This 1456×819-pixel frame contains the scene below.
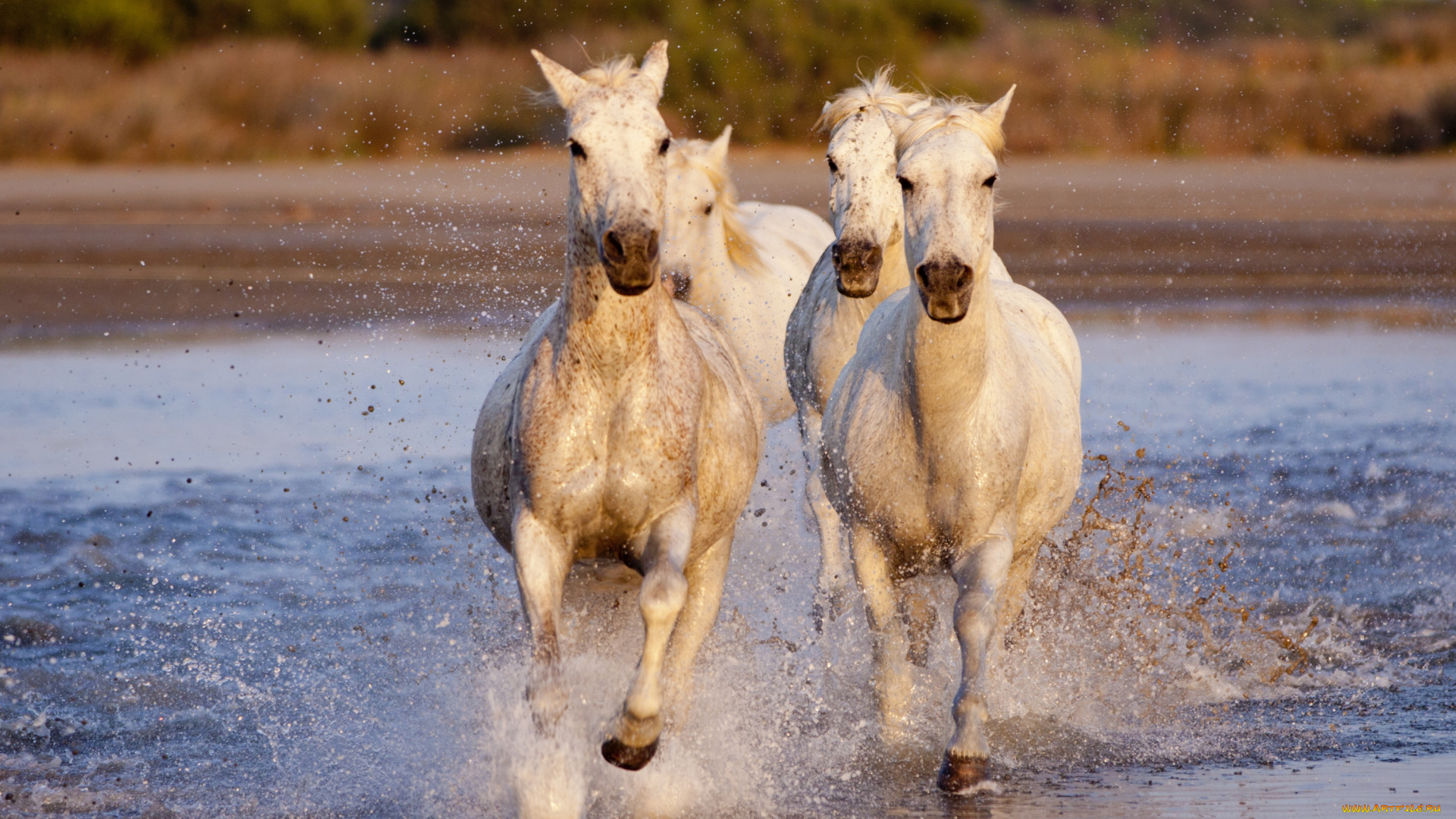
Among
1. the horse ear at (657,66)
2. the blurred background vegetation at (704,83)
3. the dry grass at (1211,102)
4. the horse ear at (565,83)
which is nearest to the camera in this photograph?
the horse ear at (565,83)

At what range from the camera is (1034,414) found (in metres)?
5.02

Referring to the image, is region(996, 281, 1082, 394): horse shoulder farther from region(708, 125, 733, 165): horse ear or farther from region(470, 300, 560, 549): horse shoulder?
region(708, 125, 733, 165): horse ear

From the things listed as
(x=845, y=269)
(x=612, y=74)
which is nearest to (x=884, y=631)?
(x=845, y=269)

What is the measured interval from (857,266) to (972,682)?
1313mm

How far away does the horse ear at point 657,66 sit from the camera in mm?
4332

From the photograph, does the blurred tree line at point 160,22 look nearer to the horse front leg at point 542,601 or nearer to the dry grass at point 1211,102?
the dry grass at point 1211,102

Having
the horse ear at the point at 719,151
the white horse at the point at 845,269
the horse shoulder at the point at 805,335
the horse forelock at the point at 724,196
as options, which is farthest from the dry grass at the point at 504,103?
the white horse at the point at 845,269

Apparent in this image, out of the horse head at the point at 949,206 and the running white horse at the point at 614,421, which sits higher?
the horse head at the point at 949,206

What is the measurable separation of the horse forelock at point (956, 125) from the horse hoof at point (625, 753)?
1.77m

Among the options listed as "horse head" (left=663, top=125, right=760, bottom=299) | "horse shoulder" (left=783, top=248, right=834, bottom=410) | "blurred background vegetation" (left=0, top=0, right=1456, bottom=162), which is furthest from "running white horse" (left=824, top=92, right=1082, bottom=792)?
"blurred background vegetation" (left=0, top=0, right=1456, bottom=162)

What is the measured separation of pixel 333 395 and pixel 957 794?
24.4 ft

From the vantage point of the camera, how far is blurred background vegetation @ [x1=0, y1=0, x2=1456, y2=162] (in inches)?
926

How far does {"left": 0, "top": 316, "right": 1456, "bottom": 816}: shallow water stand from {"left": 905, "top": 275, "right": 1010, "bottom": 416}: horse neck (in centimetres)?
103

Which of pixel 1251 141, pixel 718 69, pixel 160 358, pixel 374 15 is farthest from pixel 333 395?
pixel 374 15
